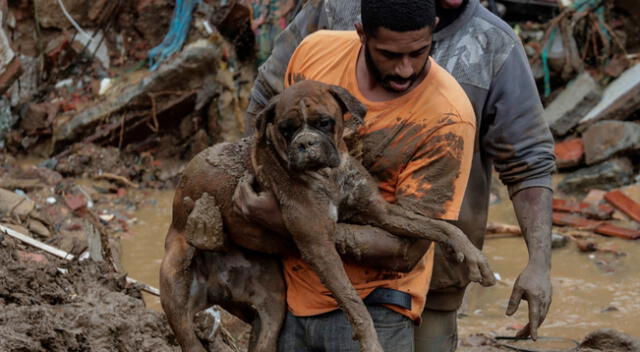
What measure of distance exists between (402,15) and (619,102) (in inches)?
345

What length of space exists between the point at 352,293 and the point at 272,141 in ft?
2.04

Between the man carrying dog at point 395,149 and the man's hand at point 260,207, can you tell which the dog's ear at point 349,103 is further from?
the man's hand at point 260,207

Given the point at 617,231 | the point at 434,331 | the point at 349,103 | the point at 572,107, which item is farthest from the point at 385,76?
the point at 572,107

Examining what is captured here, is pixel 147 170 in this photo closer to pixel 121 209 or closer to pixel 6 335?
Result: pixel 121 209

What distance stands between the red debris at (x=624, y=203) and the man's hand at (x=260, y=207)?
7368 millimetres

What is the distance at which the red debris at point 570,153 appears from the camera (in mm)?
11016

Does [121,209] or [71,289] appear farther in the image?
[121,209]

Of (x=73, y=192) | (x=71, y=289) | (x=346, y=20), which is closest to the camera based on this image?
(x=346, y=20)

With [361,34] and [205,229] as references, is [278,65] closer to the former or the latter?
[361,34]

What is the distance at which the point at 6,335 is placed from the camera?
389cm

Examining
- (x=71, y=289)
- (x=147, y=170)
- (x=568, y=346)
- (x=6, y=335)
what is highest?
(x=6, y=335)

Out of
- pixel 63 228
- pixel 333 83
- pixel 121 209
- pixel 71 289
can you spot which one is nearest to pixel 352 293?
pixel 333 83

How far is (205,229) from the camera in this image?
11.1 ft

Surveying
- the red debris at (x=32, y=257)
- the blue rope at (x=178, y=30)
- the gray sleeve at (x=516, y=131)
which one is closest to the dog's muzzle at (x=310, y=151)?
the gray sleeve at (x=516, y=131)
